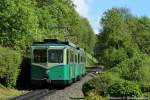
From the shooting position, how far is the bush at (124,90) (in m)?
21.6

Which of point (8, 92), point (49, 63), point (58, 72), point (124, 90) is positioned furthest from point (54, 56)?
point (124, 90)

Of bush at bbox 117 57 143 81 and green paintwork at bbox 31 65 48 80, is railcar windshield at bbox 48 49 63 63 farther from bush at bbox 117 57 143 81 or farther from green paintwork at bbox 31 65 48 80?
bush at bbox 117 57 143 81

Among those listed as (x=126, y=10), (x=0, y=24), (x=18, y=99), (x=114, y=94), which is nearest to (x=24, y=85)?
(x=0, y=24)

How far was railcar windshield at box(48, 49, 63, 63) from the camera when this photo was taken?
39.8m

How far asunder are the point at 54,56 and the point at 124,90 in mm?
18469

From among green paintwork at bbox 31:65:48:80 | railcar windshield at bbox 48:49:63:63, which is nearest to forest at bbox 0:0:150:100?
green paintwork at bbox 31:65:48:80

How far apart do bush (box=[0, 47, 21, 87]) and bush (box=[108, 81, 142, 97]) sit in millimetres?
15989

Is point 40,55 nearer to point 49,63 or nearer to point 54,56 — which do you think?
point 49,63

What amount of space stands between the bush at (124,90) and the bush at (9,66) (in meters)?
16.0

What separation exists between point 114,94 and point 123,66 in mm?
8168

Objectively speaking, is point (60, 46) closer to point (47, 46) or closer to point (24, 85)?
point (47, 46)

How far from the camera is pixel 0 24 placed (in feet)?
153

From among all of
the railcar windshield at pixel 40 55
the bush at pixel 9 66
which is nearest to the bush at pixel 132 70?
the bush at pixel 9 66

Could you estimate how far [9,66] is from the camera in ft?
125
